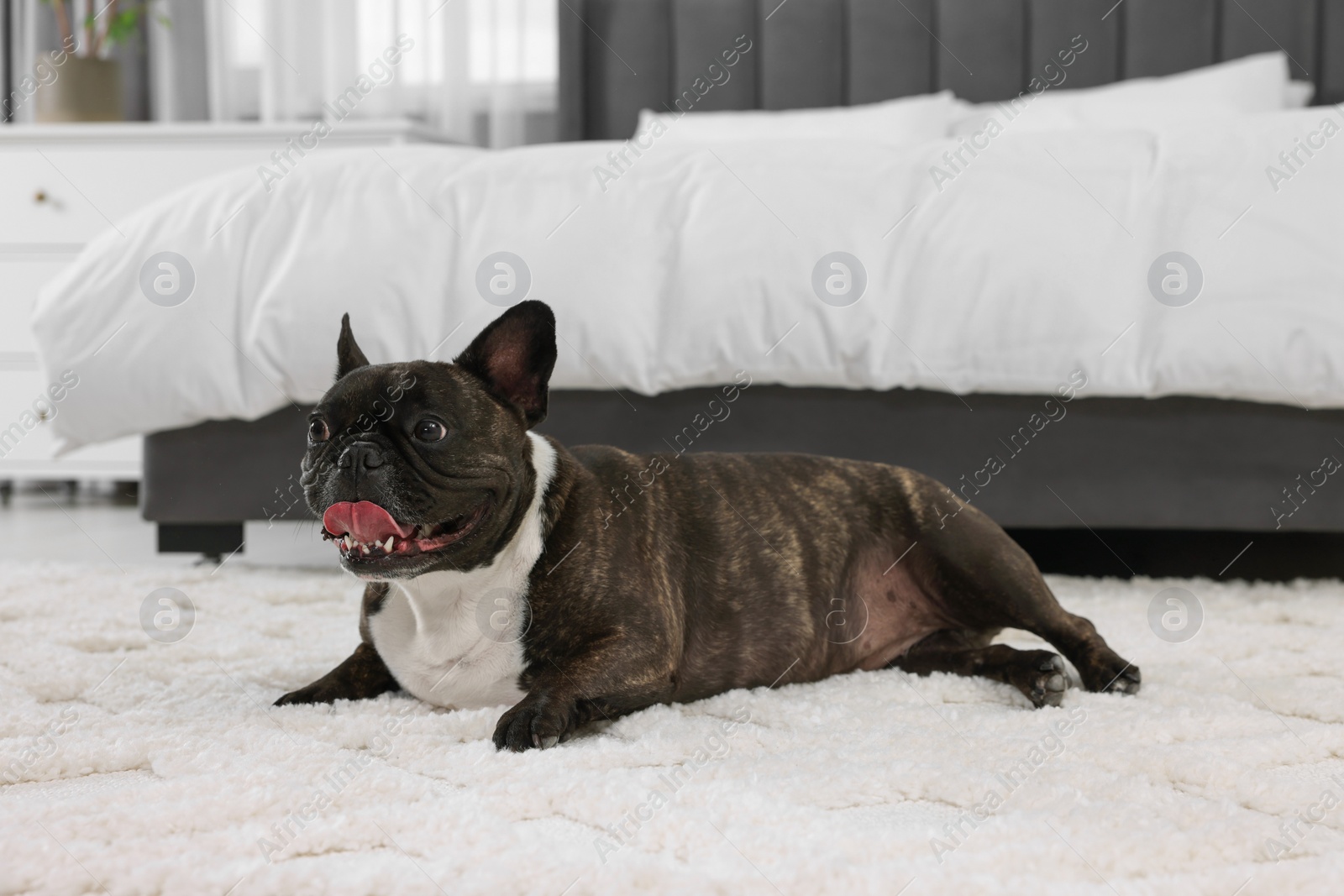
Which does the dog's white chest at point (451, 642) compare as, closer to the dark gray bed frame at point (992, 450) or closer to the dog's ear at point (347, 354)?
the dog's ear at point (347, 354)

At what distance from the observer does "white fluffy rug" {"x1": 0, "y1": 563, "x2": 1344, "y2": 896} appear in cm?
81

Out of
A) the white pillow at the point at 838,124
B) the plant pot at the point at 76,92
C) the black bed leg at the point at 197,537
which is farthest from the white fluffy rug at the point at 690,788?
the plant pot at the point at 76,92

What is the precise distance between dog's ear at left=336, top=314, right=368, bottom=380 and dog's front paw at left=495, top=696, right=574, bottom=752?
0.47 m

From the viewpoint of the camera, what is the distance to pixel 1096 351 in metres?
1.96

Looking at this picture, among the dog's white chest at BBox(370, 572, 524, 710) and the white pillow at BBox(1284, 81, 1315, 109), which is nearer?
the dog's white chest at BBox(370, 572, 524, 710)

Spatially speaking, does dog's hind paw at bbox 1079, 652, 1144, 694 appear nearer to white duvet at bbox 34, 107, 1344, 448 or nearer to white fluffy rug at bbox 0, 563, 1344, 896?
white fluffy rug at bbox 0, 563, 1344, 896

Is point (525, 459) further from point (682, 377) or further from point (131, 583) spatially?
point (131, 583)

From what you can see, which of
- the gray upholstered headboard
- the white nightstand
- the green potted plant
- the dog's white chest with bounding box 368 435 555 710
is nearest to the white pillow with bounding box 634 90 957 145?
the gray upholstered headboard

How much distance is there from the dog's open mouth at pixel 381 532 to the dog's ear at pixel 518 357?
157mm

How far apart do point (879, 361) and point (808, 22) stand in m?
3.10

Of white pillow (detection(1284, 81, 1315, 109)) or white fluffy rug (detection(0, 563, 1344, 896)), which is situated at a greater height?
white pillow (detection(1284, 81, 1315, 109))

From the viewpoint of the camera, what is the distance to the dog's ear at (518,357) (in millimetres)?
1243

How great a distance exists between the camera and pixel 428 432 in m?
1.15

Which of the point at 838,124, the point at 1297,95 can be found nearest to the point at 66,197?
the point at 838,124
